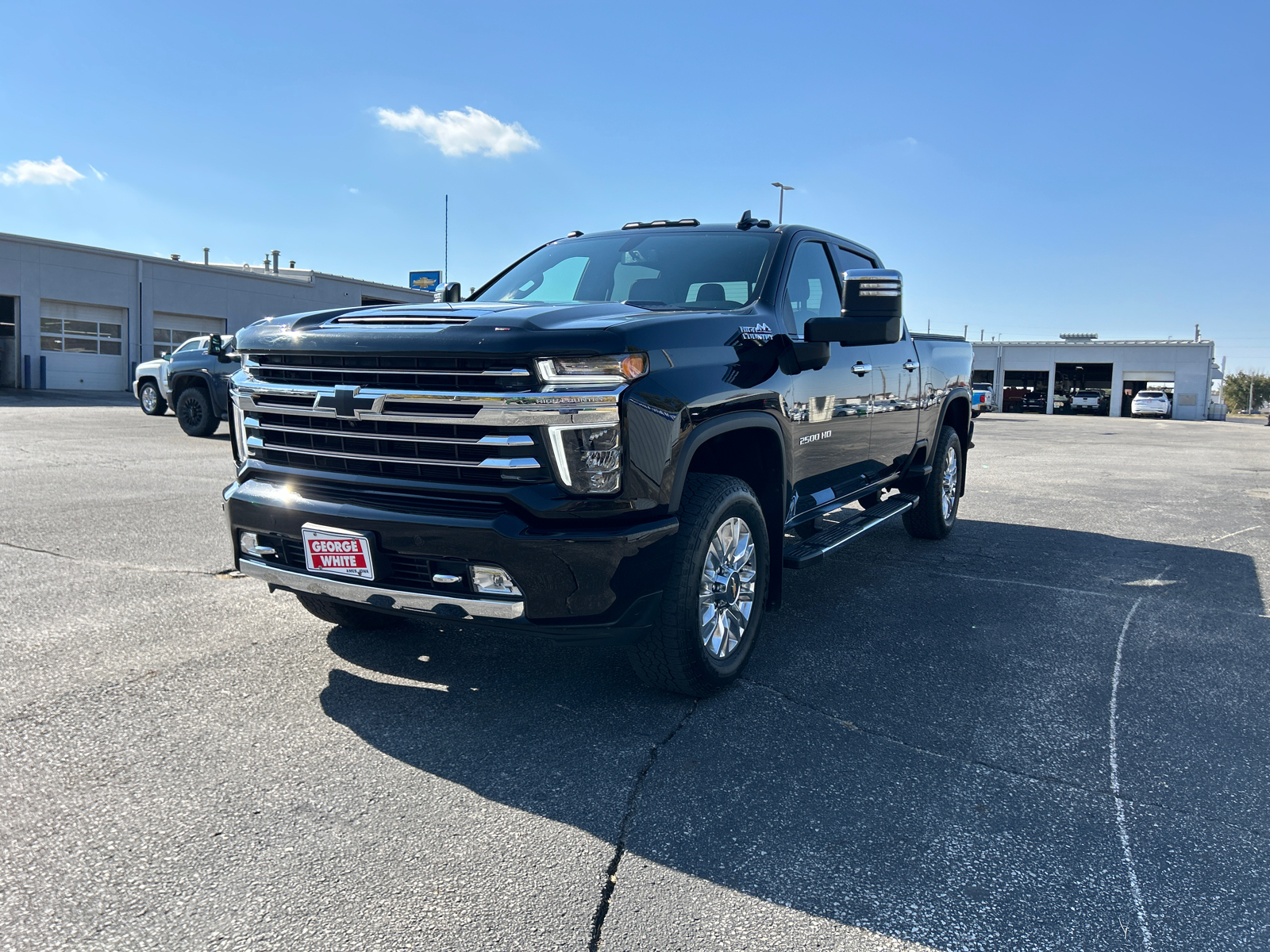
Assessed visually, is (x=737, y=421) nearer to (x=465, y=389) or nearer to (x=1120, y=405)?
(x=465, y=389)

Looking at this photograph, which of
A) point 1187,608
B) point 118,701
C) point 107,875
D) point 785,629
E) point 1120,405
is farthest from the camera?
point 1120,405

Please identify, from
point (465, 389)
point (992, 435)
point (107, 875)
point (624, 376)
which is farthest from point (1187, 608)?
point (992, 435)

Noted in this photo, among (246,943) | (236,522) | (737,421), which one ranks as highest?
(737,421)

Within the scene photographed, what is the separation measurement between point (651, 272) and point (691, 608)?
2.00 meters

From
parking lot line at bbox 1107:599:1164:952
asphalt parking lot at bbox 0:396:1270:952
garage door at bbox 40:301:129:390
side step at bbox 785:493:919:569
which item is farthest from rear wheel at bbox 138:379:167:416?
parking lot line at bbox 1107:599:1164:952

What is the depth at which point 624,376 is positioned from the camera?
305cm

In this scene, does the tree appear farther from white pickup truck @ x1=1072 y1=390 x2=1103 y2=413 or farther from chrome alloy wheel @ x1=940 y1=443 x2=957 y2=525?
chrome alloy wheel @ x1=940 y1=443 x2=957 y2=525

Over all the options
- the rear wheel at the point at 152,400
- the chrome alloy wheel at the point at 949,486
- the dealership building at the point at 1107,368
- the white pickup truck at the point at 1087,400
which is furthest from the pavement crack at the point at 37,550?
the white pickup truck at the point at 1087,400

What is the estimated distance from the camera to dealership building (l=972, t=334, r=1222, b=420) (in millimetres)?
54438

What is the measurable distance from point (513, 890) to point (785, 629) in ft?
8.50

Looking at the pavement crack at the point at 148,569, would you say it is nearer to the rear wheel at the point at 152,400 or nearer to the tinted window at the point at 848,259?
the tinted window at the point at 848,259

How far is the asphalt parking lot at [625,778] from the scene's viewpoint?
223cm

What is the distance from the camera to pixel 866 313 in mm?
3951

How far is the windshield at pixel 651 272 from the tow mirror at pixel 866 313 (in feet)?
1.33
